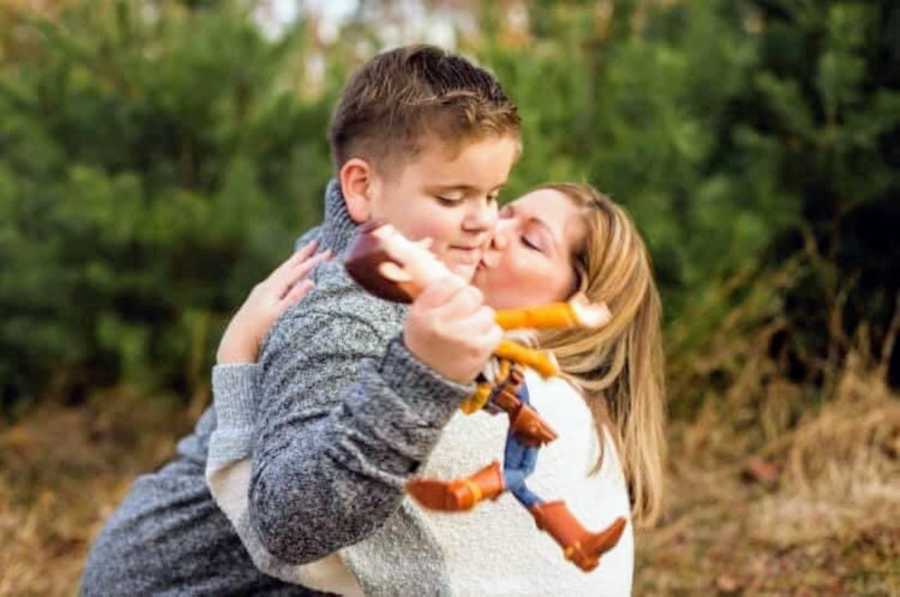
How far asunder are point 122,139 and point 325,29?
3.69 meters

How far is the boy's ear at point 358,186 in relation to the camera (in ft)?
5.96

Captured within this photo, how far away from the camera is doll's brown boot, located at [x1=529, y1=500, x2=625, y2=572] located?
1.31 meters

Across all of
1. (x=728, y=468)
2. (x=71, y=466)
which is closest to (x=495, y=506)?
(x=728, y=468)

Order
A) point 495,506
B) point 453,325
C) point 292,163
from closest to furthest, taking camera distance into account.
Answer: point 453,325, point 495,506, point 292,163

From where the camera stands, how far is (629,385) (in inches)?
88.0

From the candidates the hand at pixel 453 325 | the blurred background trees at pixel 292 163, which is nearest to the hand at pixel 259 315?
the hand at pixel 453 325

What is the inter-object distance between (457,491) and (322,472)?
194mm

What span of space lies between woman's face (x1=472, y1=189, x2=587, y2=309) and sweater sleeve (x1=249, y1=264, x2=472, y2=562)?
46 cm

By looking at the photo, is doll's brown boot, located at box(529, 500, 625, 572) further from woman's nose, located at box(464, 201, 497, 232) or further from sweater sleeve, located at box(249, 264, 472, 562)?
woman's nose, located at box(464, 201, 497, 232)

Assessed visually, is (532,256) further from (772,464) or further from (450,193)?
(772,464)

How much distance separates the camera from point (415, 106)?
1751 millimetres

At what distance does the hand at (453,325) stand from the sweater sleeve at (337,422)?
0.03m

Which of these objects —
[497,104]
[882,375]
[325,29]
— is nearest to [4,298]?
[882,375]

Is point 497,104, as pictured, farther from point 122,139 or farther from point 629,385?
point 122,139
